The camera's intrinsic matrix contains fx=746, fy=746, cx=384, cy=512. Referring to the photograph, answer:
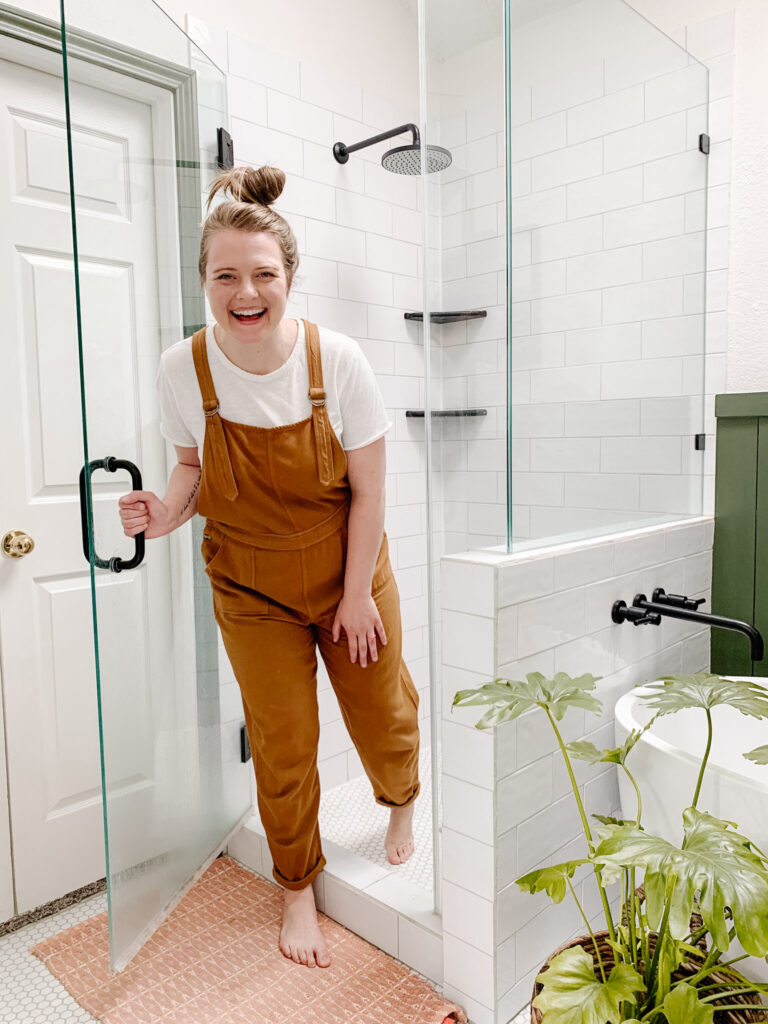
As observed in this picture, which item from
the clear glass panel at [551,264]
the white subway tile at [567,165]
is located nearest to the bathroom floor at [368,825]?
the clear glass panel at [551,264]

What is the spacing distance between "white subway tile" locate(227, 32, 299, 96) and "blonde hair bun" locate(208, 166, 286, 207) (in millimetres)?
735

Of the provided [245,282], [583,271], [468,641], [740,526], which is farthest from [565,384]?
[740,526]

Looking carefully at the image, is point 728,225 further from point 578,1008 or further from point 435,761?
point 578,1008

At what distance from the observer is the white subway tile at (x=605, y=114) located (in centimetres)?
161

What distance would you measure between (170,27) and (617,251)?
3.67 ft

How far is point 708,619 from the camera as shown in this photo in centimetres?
167

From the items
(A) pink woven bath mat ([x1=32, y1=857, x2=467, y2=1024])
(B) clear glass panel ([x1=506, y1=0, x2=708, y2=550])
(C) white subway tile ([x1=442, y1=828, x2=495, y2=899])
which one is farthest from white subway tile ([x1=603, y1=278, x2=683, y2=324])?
(A) pink woven bath mat ([x1=32, y1=857, x2=467, y2=1024])

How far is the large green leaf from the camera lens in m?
0.86

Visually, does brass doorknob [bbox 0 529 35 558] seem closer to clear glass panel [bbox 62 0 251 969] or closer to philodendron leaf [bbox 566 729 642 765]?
clear glass panel [bbox 62 0 251 969]

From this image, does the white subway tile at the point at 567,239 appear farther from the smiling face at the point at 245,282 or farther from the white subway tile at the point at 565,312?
the smiling face at the point at 245,282

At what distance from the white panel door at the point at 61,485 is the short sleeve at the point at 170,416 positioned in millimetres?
30

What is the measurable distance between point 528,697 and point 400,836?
92 cm

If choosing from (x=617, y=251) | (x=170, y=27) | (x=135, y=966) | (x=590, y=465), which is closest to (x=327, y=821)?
(x=135, y=966)

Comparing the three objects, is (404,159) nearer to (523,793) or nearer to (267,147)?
(267,147)
